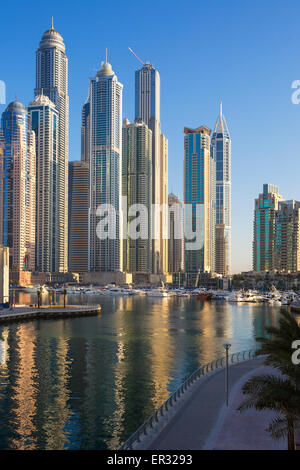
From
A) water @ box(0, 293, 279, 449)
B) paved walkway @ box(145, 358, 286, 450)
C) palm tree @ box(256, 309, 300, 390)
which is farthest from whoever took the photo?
water @ box(0, 293, 279, 449)

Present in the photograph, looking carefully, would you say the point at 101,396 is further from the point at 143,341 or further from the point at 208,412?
the point at 143,341

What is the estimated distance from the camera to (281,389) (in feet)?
78.8

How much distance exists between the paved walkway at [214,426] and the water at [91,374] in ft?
16.5

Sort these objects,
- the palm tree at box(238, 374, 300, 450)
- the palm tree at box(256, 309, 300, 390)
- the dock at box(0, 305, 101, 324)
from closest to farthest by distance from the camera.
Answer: the palm tree at box(238, 374, 300, 450) → the palm tree at box(256, 309, 300, 390) → the dock at box(0, 305, 101, 324)

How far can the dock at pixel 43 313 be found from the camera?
366 ft

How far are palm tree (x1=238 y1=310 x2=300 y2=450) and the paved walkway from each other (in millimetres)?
1528

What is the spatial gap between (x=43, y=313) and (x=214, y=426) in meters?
99.6

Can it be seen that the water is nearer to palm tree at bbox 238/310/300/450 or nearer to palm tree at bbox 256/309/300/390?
palm tree at bbox 238/310/300/450

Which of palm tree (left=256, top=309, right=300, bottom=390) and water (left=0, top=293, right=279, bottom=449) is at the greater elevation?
palm tree (left=256, top=309, right=300, bottom=390)

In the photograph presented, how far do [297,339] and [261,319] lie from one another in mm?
99518

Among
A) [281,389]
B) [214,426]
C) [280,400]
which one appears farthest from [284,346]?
[214,426]

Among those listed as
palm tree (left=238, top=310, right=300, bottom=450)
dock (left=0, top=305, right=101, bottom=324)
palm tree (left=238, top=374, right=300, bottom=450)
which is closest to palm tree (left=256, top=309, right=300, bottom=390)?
palm tree (left=238, top=310, right=300, bottom=450)

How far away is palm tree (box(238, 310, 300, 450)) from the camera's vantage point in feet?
78.2
